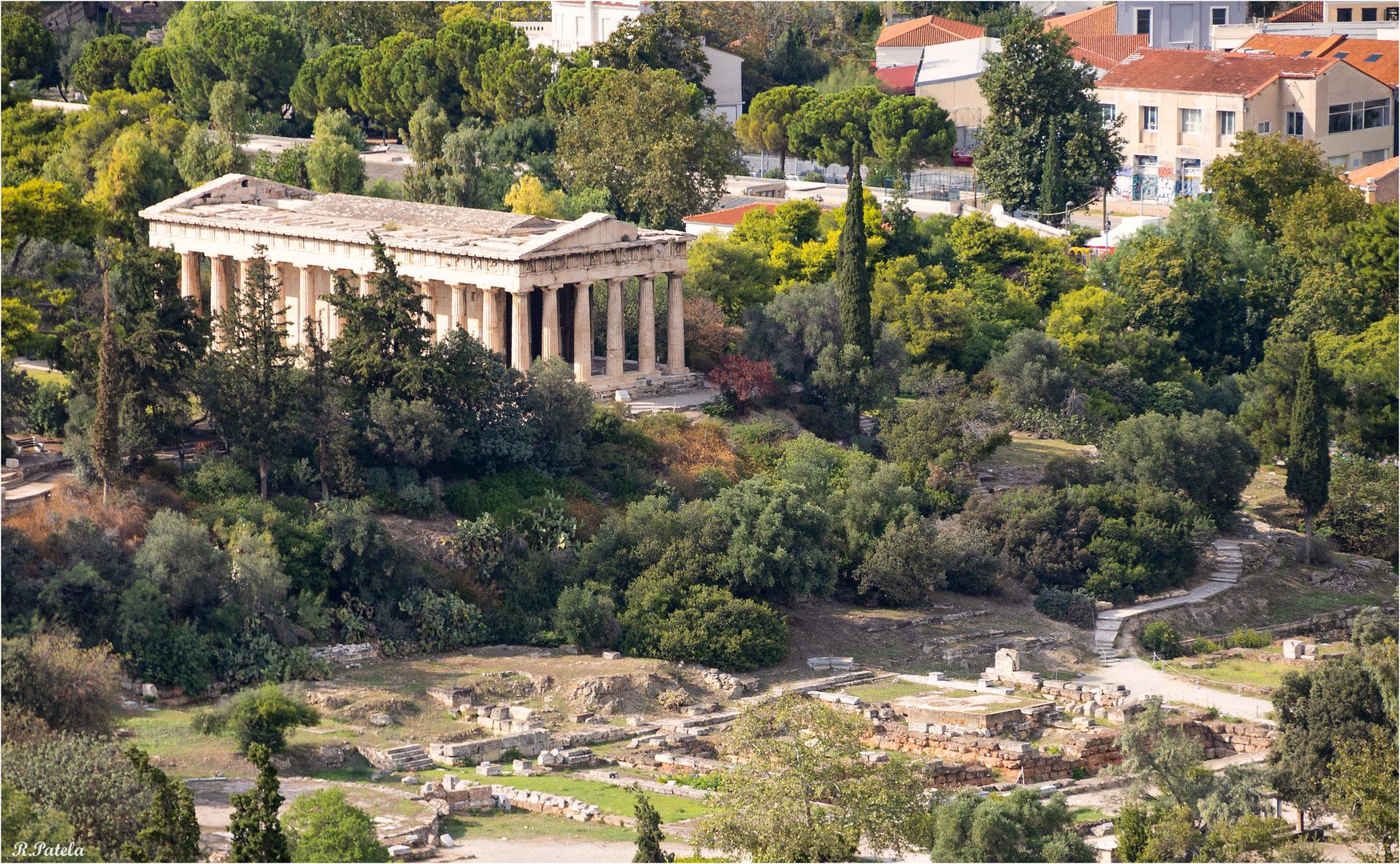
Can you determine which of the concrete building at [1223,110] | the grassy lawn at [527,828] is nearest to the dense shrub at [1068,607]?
the grassy lawn at [527,828]

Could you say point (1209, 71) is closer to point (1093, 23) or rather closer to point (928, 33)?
point (1093, 23)

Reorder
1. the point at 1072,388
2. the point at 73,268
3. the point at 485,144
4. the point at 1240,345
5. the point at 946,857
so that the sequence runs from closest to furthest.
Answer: the point at 946,857 → the point at 73,268 → the point at 1072,388 → the point at 1240,345 → the point at 485,144

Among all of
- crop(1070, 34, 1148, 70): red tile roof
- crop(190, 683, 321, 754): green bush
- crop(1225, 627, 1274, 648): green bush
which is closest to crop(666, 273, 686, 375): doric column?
crop(1225, 627, 1274, 648): green bush

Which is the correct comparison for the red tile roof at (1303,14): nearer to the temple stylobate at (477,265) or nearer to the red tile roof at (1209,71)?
the red tile roof at (1209,71)

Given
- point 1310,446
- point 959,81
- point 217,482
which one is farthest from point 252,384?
point 959,81

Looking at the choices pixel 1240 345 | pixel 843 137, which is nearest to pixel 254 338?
pixel 1240 345

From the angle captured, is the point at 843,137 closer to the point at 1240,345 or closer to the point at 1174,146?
the point at 1174,146
